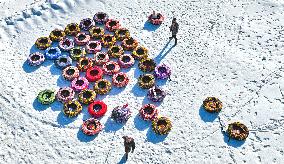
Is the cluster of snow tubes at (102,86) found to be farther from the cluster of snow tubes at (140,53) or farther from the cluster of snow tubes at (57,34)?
the cluster of snow tubes at (57,34)

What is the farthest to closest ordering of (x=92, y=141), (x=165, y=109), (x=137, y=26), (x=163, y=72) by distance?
(x=137, y=26)
(x=163, y=72)
(x=165, y=109)
(x=92, y=141)

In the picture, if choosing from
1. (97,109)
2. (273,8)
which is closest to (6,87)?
(97,109)

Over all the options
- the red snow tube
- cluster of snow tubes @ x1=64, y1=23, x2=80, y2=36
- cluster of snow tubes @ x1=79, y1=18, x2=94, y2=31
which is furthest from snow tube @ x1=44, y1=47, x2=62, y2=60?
the red snow tube

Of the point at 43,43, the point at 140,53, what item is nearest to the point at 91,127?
the point at 140,53

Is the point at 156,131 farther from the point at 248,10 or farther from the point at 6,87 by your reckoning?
the point at 248,10

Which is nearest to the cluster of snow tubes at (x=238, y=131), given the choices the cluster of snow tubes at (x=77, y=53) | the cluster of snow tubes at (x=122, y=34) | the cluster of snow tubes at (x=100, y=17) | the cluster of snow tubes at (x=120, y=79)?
the cluster of snow tubes at (x=120, y=79)

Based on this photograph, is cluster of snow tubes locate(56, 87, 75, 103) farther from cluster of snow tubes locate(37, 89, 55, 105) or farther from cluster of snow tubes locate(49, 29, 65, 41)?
cluster of snow tubes locate(49, 29, 65, 41)

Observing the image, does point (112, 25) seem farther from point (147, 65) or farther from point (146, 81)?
point (146, 81)
